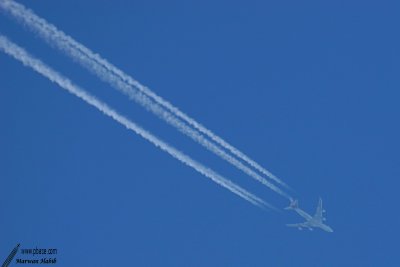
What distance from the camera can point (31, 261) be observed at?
44688 millimetres

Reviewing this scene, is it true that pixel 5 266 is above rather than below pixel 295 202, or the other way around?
below

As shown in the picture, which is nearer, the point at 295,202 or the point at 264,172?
the point at 264,172

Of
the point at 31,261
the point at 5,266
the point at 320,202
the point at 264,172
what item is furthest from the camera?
the point at 320,202

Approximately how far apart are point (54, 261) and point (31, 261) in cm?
244

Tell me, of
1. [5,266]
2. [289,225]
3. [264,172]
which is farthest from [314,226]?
[5,266]

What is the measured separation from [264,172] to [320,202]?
17.3 m

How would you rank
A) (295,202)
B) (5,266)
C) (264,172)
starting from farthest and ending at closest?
1. (295,202)
2. (264,172)
3. (5,266)

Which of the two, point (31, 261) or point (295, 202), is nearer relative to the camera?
point (31, 261)

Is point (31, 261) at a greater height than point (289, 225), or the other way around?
point (289, 225)

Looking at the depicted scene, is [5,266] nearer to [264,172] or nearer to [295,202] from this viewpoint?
[264,172]

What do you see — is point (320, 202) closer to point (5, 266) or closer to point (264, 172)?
point (264, 172)

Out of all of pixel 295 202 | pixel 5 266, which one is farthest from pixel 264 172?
pixel 5 266

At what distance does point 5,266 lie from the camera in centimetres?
3041

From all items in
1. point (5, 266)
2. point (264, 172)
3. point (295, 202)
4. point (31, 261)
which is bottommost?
point (5, 266)
